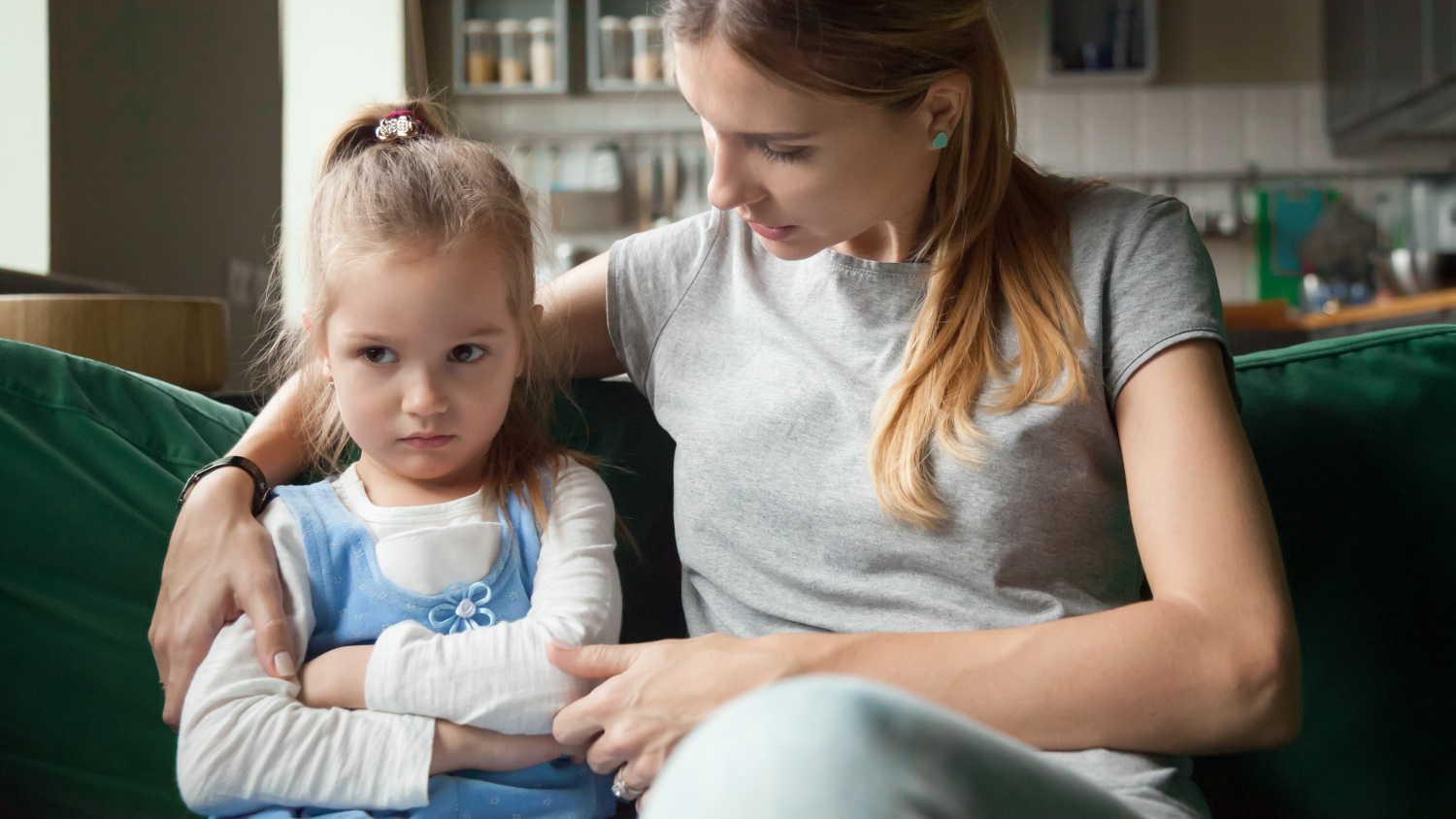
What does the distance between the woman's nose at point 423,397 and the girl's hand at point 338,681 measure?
19 cm

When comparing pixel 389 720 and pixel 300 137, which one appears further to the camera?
pixel 300 137

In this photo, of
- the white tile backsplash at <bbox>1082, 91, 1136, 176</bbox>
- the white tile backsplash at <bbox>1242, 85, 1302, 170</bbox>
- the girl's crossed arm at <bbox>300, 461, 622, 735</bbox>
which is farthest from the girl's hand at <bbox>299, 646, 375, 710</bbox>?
the white tile backsplash at <bbox>1242, 85, 1302, 170</bbox>

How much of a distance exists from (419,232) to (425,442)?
18cm

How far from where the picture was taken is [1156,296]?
85 cm

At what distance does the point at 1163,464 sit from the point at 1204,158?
461cm

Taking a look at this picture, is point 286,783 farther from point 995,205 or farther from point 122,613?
point 995,205

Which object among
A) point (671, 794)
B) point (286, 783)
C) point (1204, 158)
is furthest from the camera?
point (1204, 158)

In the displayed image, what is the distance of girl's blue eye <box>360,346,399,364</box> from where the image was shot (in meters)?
0.88

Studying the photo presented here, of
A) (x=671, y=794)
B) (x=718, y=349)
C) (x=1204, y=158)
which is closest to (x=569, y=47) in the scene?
(x=1204, y=158)

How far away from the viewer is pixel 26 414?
3.05 ft

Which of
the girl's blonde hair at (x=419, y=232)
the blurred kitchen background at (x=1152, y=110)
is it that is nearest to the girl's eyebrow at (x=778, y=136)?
the girl's blonde hair at (x=419, y=232)

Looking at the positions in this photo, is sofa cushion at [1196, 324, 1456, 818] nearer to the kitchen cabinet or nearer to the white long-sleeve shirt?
the white long-sleeve shirt

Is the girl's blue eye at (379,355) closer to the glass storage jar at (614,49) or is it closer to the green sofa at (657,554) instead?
the green sofa at (657,554)

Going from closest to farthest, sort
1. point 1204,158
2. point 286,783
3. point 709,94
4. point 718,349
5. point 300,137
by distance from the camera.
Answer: point 286,783 < point 709,94 < point 718,349 < point 300,137 < point 1204,158
